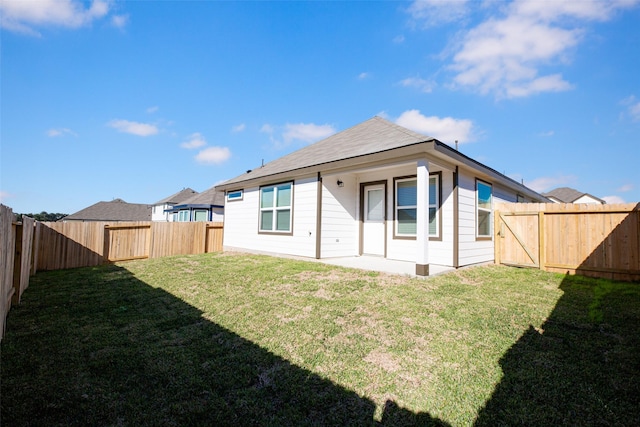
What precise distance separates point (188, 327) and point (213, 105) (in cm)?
1253

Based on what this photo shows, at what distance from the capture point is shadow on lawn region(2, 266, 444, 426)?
2.12 m

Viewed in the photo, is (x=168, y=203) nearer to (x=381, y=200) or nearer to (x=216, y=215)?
(x=216, y=215)

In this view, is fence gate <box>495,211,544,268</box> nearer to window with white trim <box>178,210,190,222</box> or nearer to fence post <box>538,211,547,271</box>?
fence post <box>538,211,547,271</box>

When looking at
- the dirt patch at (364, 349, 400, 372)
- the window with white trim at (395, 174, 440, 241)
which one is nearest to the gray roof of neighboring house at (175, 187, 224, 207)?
the window with white trim at (395, 174, 440, 241)

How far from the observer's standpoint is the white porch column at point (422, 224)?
621 centimetres

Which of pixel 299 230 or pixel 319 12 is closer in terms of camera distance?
pixel 299 230

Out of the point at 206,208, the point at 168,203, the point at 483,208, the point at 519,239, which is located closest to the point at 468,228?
the point at 483,208

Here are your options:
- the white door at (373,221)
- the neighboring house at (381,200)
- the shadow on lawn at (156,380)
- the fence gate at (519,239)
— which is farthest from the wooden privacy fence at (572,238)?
the shadow on lawn at (156,380)

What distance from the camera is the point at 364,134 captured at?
944 cm

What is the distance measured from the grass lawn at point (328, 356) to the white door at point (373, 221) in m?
3.38

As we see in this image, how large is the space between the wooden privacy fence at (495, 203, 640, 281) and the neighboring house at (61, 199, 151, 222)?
146 feet

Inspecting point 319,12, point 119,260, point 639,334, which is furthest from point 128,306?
point 319,12

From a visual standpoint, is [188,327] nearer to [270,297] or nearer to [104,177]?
[270,297]

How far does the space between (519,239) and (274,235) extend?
7.95m
